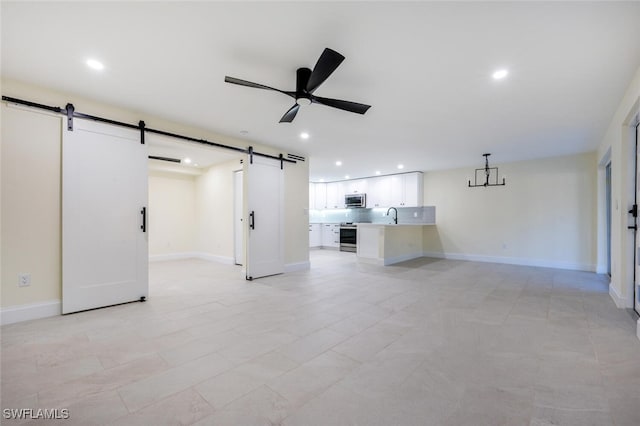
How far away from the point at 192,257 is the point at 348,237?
4.59 metres

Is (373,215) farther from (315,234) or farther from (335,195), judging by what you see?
(315,234)

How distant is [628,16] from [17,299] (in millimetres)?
5595

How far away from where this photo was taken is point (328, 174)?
27.2 ft

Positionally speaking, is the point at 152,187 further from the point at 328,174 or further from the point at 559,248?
the point at 559,248

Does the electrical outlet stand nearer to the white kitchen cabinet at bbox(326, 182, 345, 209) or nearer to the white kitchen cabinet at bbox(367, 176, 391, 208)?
the white kitchen cabinet at bbox(367, 176, 391, 208)

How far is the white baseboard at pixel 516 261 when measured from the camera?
18.5 ft

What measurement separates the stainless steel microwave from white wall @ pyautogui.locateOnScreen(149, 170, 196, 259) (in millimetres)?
4629

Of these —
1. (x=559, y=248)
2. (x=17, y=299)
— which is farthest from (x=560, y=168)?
(x=17, y=299)

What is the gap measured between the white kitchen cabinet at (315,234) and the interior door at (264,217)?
449 cm

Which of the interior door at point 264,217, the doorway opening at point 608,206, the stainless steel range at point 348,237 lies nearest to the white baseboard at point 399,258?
the stainless steel range at point 348,237

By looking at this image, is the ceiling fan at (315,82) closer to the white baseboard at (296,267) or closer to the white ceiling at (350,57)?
the white ceiling at (350,57)

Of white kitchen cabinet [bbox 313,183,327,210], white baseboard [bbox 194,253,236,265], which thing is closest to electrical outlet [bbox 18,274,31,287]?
white baseboard [bbox 194,253,236,265]

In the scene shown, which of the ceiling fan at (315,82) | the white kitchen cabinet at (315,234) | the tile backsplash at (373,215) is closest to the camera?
the ceiling fan at (315,82)

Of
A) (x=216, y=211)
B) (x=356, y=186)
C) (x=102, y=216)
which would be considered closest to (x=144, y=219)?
(x=102, y=216)
